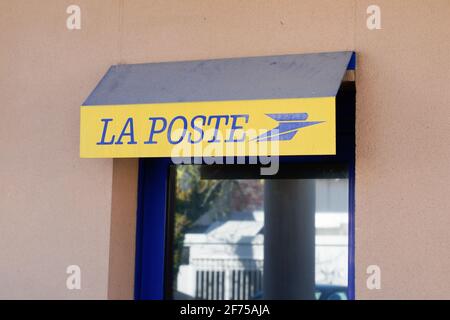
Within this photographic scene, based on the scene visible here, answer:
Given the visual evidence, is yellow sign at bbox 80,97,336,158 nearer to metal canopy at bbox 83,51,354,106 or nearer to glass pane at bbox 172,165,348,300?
metal canopy at bbox 83,51,354,106

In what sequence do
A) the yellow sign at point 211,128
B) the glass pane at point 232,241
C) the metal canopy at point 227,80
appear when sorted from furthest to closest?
the glass pane at point 232,241
the metal canopy at point 227,80
the yellow sign at point 211,128

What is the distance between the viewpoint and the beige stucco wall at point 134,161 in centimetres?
393

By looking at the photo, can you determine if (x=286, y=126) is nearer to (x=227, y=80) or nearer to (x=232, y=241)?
(x=227, y=80)

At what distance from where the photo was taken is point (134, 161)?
4750mm

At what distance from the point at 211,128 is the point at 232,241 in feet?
47.1

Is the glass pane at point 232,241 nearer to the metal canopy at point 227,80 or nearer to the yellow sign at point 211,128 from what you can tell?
the metal canopy at point 227,80

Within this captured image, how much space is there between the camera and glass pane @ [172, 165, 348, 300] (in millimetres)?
12203

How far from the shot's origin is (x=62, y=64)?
4.70 meters

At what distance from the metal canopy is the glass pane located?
5.38 meters

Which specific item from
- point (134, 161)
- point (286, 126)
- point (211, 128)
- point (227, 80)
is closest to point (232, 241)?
point (134, 161)

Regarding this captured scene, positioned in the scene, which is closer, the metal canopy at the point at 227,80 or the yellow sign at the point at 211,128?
the yellow sign at the point at 211,128

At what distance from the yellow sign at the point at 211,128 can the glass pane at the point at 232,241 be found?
5.58m

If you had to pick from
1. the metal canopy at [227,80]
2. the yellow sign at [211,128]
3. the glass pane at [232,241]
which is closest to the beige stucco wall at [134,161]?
the metal canopy at [227,80]
